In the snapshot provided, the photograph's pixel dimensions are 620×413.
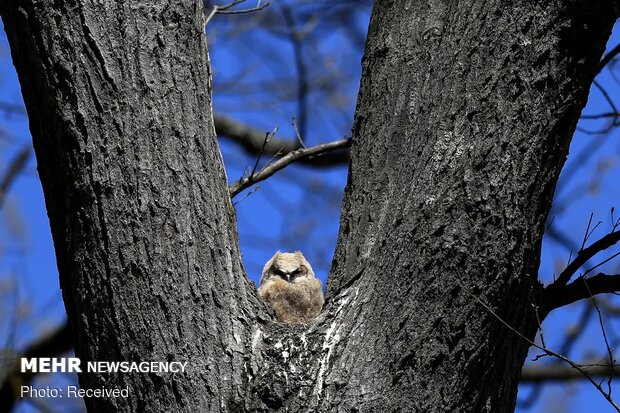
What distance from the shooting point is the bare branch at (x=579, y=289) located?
84.5 inches

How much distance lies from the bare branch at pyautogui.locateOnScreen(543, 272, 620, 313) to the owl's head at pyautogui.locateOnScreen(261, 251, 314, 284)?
60.1 inches

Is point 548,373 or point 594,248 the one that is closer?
point 594,248

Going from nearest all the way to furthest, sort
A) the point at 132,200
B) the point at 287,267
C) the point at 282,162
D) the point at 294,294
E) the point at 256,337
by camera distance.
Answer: the point at 132,200, the point at 256,337, the point at 294,294, the point at 282,162, the point at 287,267

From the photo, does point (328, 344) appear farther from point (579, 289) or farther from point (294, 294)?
point (294, 294)

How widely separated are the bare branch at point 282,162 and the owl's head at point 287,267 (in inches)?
25.5

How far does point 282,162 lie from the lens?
3119 millimetres

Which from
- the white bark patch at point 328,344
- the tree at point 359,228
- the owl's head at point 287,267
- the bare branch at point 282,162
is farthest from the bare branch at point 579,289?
the owl's head at point 287,267

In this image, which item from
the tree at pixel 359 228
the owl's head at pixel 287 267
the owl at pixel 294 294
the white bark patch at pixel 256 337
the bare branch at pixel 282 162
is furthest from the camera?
the owl's head at pixel 287 267

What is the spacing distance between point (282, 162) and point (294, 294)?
1.84 ft

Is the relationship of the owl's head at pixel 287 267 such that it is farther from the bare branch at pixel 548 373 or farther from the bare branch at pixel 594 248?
the bare branch at pixel 548 373

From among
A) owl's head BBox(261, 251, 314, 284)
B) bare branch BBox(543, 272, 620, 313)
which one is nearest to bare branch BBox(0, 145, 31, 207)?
owl's head BBox(261, 251, 314, 284)

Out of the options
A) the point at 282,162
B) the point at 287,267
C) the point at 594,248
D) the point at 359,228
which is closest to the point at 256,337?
the point at 359,228

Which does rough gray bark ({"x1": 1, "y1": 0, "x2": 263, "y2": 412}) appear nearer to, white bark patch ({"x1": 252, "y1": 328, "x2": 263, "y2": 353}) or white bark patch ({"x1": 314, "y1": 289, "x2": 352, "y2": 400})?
white bark patch ({"x1": 252, "y1": 328, "x2": 263, "y2": 353})

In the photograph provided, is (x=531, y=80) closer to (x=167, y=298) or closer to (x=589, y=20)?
(x=589, y=20)
